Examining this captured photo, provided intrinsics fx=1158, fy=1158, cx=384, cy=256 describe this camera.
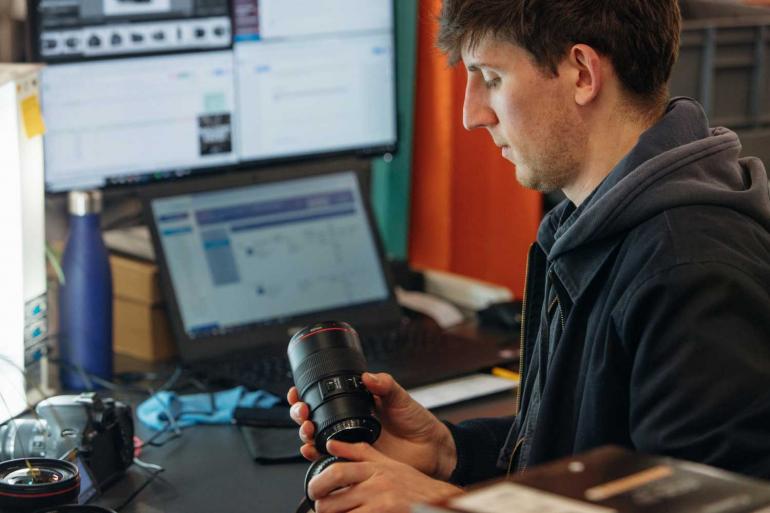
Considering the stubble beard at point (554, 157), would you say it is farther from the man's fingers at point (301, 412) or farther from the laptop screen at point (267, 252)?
the laptop screen at point (267, 252)

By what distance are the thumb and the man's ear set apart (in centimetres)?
45

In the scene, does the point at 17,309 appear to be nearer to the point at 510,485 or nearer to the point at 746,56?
the point at 510,485

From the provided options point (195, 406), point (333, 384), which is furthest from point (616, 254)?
point (195, 406)

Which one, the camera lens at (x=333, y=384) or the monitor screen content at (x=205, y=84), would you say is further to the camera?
the monitor screen content at (x=205, y=84)

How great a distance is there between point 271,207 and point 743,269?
1.00 meters

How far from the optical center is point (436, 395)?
168cm

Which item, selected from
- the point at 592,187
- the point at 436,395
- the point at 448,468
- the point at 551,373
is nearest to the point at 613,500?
the point at 551,373

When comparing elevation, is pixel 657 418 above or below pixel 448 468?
above

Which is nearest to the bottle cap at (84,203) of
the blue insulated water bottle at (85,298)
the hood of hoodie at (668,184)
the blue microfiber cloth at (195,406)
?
the blue insulated water bottle at (85,298)

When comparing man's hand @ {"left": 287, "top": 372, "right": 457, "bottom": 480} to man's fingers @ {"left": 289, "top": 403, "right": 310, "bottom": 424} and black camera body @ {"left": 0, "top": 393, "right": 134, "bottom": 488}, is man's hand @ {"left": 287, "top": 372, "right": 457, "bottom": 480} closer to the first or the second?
man's fingers @ {"left": 289, "top": 403, "right": 310, "bottom": 424}

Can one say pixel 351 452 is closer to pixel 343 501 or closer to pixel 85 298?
pixel 343 501

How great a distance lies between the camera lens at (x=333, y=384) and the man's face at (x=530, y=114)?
29 cm

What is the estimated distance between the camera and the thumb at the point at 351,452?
1.25 meters

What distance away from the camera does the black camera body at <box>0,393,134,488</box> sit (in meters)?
1.38
